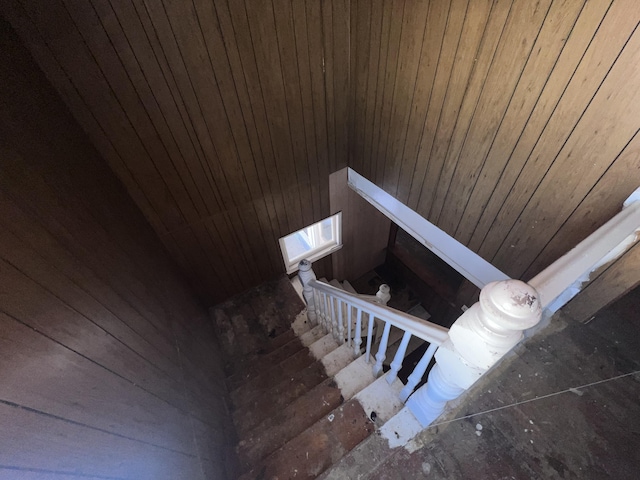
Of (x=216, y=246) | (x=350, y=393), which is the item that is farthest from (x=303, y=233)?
(x=350, y=393)

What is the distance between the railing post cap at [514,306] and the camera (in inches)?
29.9

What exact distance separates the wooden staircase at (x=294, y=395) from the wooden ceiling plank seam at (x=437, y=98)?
4.80ft

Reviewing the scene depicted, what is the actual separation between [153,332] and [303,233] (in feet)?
8.96

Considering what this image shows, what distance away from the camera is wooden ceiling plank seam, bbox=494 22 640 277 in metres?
1.19

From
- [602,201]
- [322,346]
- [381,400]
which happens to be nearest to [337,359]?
[322,346]

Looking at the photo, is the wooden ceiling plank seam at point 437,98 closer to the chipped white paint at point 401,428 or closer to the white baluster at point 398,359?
the white baluster at point 398,359

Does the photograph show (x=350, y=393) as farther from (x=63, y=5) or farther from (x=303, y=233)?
(x=63, y=5)

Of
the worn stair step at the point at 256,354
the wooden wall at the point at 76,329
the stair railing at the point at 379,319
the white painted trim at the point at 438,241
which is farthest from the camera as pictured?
the worn stair step at the point at 256,354

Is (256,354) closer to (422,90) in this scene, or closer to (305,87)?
→ (305,87)

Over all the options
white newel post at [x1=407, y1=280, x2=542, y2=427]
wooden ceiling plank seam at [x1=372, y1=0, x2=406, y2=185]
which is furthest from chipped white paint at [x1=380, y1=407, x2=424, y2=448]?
wooden ceiling plank seam at [x1=372, y1=0, x2=406, y2=185]

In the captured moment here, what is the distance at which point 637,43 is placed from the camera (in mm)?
1111

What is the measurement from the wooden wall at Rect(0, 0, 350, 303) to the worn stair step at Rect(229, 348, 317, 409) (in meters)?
1.23

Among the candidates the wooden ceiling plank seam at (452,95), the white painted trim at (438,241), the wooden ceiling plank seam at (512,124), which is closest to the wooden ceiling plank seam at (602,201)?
the wooden ceiling plank seam at (512,124)

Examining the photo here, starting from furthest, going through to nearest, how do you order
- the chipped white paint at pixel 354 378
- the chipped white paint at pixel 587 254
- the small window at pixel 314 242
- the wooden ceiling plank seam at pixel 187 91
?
the small window at pixel 314 242 < the chipped white paint at pixel 354 378 < the wooden ceiling plank seam at pixel 187 91 < the chipped white paint at pixel 587 254
